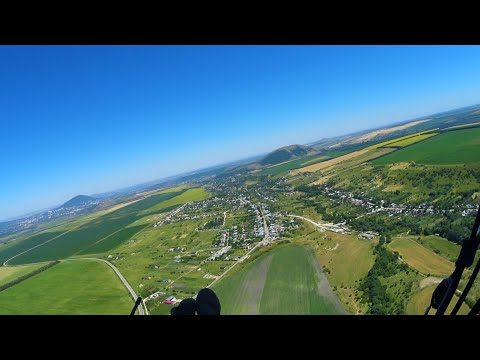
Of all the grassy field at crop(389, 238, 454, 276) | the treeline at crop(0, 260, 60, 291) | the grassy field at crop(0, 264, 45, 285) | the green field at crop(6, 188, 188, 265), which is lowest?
the grassy field at crop(389, 238, 454, 276)

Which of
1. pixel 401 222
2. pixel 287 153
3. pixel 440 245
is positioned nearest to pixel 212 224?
pixel 401 222

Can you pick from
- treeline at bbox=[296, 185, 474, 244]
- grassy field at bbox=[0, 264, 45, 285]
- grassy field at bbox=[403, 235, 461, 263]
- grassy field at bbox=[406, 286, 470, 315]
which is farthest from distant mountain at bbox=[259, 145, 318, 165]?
grassy field at bbox=[406, 286, 470, 315]

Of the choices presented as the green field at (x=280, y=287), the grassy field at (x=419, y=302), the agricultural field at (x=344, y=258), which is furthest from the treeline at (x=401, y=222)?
the green field at (x=280, y=287)

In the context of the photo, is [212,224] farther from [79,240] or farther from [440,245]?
[440,245]

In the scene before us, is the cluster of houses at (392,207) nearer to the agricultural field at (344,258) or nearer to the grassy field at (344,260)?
the agricultural field at (344,258)

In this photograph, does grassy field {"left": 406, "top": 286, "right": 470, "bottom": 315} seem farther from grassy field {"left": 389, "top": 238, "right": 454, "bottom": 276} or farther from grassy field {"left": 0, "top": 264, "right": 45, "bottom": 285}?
grassy field {"left": 0, "top": 264, "right": 45, "bottom": 285}
